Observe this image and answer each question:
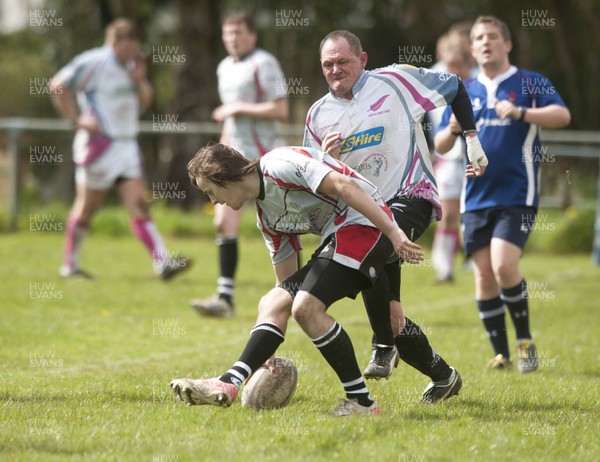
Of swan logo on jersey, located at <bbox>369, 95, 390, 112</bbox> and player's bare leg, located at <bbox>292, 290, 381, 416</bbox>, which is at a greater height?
swan logo on jersey, located at <bbox>369, 95, 390, 112</bbox>

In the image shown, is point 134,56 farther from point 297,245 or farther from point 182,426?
point 182,426

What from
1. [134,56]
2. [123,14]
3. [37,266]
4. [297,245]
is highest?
[123,14]

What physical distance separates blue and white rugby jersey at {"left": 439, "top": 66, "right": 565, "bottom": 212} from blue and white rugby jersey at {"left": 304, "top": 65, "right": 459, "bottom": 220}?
4.55 ft

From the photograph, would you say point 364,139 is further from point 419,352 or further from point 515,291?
point 515,291

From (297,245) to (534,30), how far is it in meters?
25.7

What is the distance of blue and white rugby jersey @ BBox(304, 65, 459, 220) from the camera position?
19.6ft

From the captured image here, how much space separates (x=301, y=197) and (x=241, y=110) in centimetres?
468

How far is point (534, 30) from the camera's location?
98.1ft

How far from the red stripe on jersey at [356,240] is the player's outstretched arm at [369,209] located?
0.82ft

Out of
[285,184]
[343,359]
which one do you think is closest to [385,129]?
[285,184]

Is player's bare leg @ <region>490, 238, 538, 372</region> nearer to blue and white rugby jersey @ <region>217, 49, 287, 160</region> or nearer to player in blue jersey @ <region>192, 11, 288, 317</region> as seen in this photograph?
player in blue jersey @ <region>192, 11, 288, 317</region>

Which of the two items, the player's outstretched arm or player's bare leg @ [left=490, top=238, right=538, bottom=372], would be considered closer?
the player's outstretched arm

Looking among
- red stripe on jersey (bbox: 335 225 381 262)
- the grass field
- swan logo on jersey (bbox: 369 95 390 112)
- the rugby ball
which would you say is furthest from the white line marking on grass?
swan logo on jersey (bbox: 369 95 390 112)

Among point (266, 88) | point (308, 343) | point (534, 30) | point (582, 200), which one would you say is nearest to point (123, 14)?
point (534, 30)
